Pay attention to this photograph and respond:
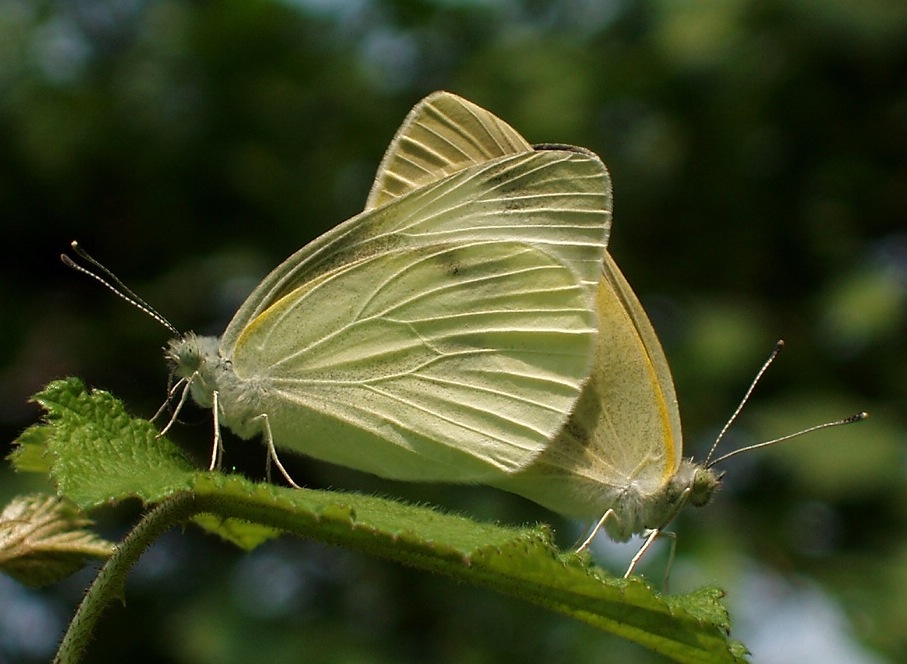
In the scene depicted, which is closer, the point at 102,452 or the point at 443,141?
the point at 102,452

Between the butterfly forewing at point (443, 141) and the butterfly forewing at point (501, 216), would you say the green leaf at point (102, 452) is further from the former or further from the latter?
the butterfly forewing at point (443, 141)

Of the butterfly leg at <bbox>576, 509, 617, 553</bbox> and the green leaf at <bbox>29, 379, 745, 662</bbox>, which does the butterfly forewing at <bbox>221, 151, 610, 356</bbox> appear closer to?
the butterfly leg at <bbox>576, 509, 617, 553</bbox>

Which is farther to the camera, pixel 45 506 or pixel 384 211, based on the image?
pixel 384 211

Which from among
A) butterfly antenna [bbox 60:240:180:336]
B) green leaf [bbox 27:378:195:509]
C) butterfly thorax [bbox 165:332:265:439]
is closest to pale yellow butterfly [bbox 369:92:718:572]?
butterfly thorax [bbox 165:332:265:439]

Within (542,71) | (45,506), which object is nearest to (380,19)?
(542,71)

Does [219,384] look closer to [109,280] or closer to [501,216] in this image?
[501,216]

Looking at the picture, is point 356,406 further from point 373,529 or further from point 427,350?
point 373,529

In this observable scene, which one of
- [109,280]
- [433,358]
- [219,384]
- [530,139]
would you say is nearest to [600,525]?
[433,358]
